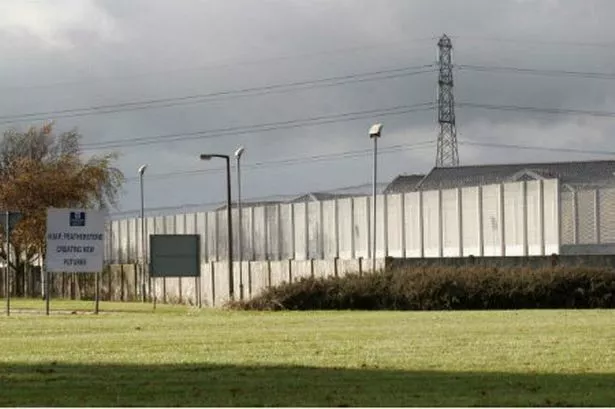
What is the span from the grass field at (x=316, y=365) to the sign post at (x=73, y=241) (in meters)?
15.7

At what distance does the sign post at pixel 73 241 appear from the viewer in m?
47.5

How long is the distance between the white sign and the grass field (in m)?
15.7

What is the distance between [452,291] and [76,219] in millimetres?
13037

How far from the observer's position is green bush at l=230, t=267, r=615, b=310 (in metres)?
46.3

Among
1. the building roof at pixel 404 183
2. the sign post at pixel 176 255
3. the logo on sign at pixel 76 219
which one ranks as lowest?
the sign post at pixel 176 255

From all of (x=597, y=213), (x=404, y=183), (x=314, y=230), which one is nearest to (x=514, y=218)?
(x=597, y=213)

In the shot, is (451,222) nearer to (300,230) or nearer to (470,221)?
(470,221)

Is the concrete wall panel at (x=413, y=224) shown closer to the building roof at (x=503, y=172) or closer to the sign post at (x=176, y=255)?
the building roof at (x=503, y=172)

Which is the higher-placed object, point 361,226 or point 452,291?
point 361,226

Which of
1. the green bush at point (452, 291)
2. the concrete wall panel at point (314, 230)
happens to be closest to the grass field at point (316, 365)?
the green bush at point (452, 291)

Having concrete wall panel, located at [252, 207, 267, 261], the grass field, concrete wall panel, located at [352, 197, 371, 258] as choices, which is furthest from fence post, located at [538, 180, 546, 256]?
the grass field

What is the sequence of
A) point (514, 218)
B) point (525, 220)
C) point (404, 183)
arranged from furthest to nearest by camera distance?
→ point (404, 183) < point (514, 218) < point (525, 220)

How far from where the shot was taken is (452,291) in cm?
4625

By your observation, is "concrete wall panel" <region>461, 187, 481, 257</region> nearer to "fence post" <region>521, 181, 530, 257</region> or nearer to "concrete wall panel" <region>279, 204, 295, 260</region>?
"fence post" <region>521, 181, 530, 257</region>
